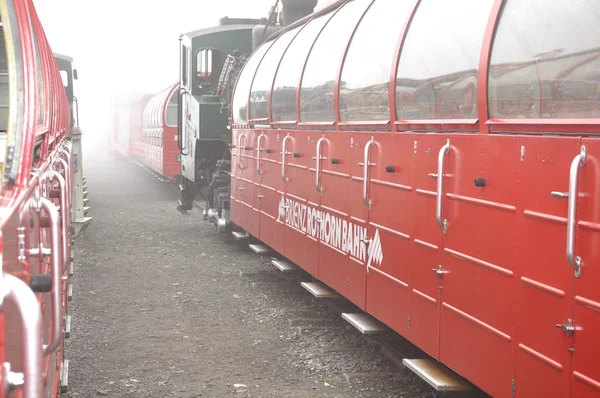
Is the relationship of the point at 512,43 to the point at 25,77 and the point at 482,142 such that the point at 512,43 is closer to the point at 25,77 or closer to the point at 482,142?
the point at 482,142

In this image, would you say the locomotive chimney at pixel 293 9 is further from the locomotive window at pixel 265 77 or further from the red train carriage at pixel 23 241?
the red train carriage at pixel 23 241

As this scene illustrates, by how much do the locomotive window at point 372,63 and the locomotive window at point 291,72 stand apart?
1.43m

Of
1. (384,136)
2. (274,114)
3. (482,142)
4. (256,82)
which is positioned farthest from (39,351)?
(256,82)

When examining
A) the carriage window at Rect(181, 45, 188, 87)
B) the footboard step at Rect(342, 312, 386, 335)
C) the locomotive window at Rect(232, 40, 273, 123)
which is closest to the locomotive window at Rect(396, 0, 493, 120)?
the footboard step at Rect(342, 312, 386, 335)

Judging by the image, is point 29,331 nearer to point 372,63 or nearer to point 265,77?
point 372,63

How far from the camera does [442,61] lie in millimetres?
4734

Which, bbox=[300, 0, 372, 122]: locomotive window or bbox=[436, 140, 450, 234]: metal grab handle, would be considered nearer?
bbox=[436, 140, 450, 234]: metal grab handle

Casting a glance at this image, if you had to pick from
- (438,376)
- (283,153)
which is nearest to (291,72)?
(283,153)

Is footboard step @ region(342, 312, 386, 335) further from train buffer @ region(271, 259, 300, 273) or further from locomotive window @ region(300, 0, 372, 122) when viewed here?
train buffer @ region(271, 259, 300, 273)

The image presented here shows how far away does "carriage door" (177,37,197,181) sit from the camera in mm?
14195

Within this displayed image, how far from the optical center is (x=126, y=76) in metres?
63.1

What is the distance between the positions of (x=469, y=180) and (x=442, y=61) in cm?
84

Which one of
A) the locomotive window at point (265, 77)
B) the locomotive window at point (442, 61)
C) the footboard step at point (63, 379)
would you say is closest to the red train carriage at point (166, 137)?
the locomotive window at point (265, 77)

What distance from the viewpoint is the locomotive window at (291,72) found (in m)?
7.97
